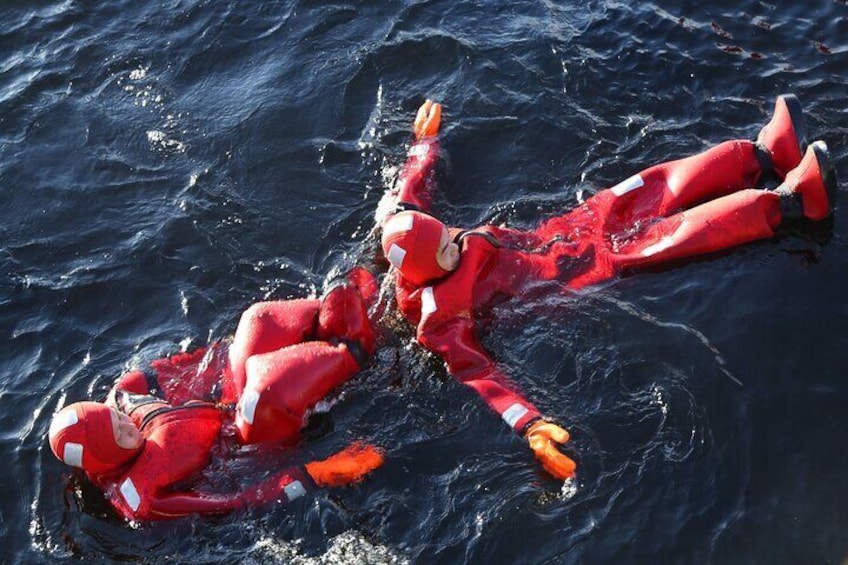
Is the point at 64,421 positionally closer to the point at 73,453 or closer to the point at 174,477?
the point at 73,453

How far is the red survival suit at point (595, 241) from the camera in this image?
319 inches

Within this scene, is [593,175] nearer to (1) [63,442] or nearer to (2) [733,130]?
(2) [733,130]

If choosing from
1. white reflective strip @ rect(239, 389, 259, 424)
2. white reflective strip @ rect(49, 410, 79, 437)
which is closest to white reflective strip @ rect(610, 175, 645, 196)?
white reflective strip @ rect(239, 389, 259, 424)

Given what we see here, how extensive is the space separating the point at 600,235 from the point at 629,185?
54cm

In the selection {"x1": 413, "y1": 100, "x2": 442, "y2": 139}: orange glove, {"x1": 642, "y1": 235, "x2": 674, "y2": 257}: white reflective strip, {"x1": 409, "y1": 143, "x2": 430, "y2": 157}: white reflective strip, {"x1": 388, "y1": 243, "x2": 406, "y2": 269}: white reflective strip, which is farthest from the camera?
{"x1": 413, "y1": 100, "x2": 442, "y2": 139}: orange glove

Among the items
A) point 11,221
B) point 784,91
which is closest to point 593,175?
point 784,91

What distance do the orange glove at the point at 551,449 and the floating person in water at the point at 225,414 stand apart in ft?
4.32

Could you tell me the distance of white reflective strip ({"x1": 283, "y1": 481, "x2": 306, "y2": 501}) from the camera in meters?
7.50

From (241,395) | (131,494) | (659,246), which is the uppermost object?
(659,246)

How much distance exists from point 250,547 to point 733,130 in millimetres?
6141

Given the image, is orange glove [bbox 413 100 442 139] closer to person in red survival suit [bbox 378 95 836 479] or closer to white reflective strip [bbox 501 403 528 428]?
person in red survival suit [bbox 378 95 836 479]

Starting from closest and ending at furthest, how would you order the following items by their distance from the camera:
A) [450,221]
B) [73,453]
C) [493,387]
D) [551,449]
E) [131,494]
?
[551,449] < [73,453] < [131,494] < [493,387] < [450,221]

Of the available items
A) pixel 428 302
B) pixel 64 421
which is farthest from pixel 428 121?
pixel 64 421

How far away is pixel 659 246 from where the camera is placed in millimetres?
8266
